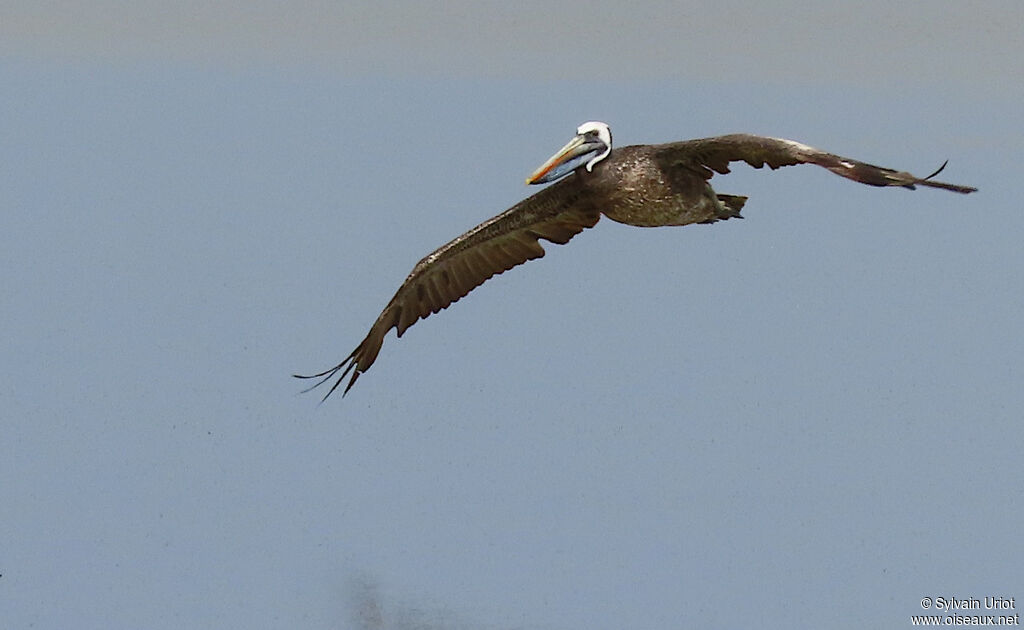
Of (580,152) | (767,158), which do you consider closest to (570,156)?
(580,152)

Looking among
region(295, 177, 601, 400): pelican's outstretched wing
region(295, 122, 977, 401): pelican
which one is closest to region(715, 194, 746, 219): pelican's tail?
region(295, 122, 977, 401): pelican

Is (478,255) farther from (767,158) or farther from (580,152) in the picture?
(767,158)

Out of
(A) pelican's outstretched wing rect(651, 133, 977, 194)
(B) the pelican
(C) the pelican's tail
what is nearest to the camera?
(A) pelican's outstretched wing rect(651, 133, 977, 194)

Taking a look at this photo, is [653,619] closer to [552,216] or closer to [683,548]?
[683,548]

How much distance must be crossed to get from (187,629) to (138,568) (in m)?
1.32

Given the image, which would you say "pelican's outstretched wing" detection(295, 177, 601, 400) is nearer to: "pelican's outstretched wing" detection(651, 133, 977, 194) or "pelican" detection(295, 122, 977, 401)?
"pelican" detection(295, 122, 977, 401)

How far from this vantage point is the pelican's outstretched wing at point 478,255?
1598 centimetres

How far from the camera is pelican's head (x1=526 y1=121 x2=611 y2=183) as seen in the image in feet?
51.2

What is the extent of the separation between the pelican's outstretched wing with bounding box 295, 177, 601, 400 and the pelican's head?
7.1 inches

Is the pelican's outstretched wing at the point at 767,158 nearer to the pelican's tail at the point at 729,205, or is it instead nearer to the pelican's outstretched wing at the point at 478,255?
the pelican's tail at the point at 729,205

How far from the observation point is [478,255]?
16422mm

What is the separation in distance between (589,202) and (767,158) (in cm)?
242

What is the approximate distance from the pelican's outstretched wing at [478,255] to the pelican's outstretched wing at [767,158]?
1.32m

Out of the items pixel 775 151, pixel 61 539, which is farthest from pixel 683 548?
pixel 61 539
